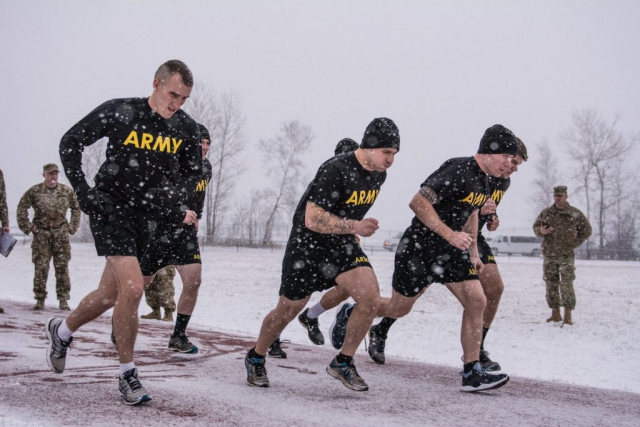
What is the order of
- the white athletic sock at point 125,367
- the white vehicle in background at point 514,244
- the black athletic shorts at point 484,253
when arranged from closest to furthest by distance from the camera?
the white athletic sock at point 125,367 < the black athletic shorts at point 484,253 < the white vehicle in background at point 514,244

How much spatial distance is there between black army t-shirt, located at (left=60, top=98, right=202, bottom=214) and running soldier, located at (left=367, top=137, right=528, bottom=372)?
2.89 m

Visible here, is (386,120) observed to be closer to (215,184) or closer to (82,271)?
(82,271)

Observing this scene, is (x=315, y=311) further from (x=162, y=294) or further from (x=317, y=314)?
(x=162, y=294)

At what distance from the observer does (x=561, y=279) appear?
434 inches

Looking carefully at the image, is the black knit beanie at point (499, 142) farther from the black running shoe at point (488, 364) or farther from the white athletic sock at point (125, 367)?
the white athletic sock at point (125, 367)

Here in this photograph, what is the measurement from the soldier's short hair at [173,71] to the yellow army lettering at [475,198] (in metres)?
2.37

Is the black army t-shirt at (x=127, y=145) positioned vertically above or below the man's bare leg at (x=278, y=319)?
above

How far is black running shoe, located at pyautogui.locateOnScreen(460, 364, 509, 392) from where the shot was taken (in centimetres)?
476

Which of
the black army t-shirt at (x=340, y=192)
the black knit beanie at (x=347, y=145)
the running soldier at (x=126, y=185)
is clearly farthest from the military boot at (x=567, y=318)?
the running soldier at (x=126, y=185)

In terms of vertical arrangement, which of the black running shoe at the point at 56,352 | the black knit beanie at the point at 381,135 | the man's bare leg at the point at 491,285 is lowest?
the black running shoe at the point at 56,352

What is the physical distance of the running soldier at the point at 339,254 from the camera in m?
4.37

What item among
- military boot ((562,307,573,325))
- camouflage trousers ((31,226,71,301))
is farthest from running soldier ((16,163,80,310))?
military boot ((562,307,573,325))

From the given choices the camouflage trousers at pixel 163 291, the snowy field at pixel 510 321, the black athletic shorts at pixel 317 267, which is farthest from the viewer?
the camouflage trousers at pixel 163 291

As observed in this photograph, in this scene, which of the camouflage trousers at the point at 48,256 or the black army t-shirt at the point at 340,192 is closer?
the black army t-shirt at the point at 340,192
